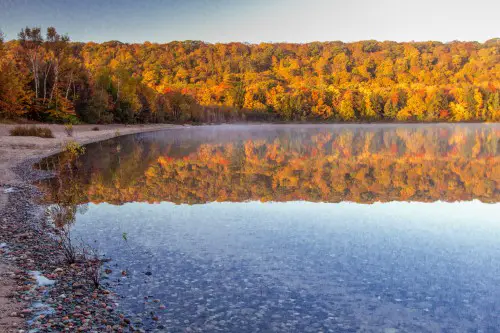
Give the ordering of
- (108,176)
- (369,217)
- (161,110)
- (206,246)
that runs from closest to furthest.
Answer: (206,246), (369,217), (108,176), (161,110)

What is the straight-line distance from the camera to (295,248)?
336 inches

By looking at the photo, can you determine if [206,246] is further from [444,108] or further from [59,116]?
[444,108]

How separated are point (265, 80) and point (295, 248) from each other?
13232 centimetres

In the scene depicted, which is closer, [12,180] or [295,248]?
[295,248]

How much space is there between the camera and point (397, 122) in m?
121

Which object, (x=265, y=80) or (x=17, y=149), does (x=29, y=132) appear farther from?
(x=265, y=80)

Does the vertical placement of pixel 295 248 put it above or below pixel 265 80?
below

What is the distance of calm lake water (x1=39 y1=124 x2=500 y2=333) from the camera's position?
5.64 meters

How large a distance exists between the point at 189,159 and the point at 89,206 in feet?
45.1

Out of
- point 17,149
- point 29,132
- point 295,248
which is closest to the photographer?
point 295,248

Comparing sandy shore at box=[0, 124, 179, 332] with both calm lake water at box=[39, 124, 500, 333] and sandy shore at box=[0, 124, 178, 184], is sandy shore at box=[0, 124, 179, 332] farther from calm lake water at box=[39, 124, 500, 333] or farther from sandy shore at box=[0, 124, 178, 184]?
calm lake water at box=[39, 124, 500, 333]

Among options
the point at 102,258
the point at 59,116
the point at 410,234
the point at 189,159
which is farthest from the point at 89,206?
the point at 59,116

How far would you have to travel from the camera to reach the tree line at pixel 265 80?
184ft

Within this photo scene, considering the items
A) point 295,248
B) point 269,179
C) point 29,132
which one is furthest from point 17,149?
point 295,248
